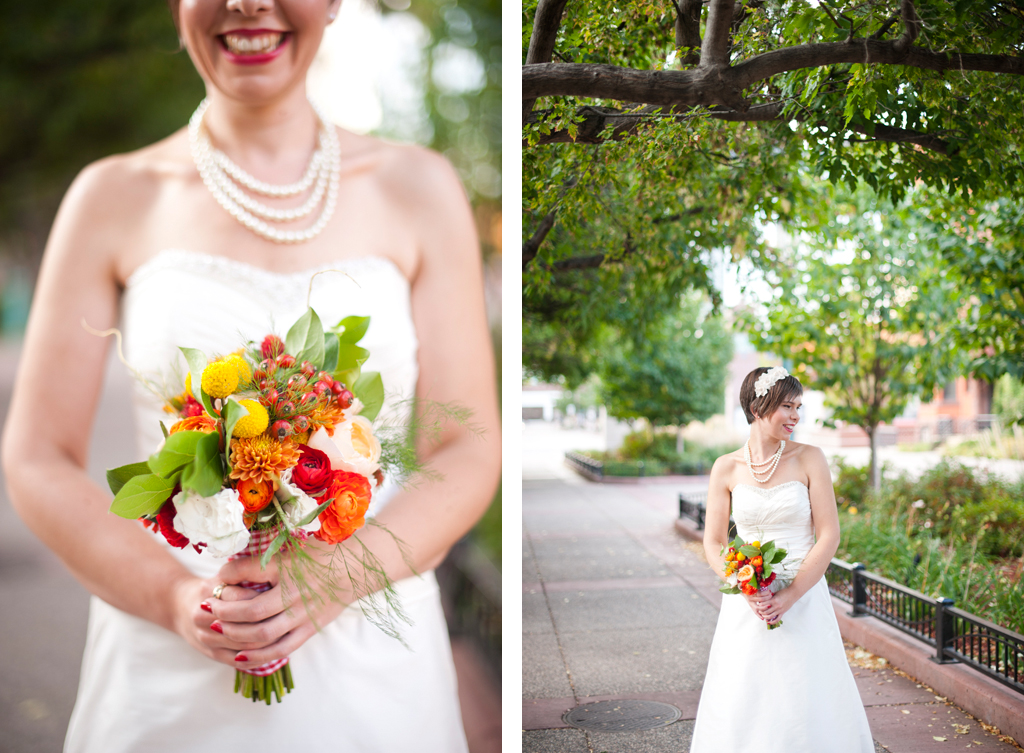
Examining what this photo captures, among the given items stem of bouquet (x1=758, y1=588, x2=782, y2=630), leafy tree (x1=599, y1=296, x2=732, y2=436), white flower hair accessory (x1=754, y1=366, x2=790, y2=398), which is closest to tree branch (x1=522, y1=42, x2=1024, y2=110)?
white flower hair accessory (x1=754, y1=366, x2=790, y2=398)

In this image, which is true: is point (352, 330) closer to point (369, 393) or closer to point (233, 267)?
point (369, 393)

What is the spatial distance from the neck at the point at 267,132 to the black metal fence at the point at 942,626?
280 centimetres

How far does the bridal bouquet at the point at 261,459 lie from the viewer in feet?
5.18

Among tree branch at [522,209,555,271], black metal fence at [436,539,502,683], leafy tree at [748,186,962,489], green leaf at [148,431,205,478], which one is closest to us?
green leaf at [148,431,205,478]

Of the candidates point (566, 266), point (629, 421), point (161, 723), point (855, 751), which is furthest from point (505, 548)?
point (629, 421)

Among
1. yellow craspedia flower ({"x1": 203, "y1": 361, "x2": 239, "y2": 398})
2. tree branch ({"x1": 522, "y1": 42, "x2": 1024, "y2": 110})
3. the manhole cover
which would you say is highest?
tree branch ({"x1": 522, "y1": 42, "x2": 1024, "y2": 110})

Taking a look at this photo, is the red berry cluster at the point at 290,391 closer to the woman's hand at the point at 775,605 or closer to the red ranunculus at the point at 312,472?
the red ranunculus at the point at 312,472

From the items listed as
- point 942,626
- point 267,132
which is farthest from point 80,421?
point 942,626

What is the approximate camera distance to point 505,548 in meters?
2.38

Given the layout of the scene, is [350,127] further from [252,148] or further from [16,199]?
[16,199]

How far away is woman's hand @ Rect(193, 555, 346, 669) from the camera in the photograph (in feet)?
6.06

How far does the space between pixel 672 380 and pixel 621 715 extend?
11.3m

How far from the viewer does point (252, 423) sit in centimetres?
159

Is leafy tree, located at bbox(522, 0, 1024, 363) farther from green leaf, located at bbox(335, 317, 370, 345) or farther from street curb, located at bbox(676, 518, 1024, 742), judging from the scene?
street curb, located at bbox(676, 518, 1024, 742)
